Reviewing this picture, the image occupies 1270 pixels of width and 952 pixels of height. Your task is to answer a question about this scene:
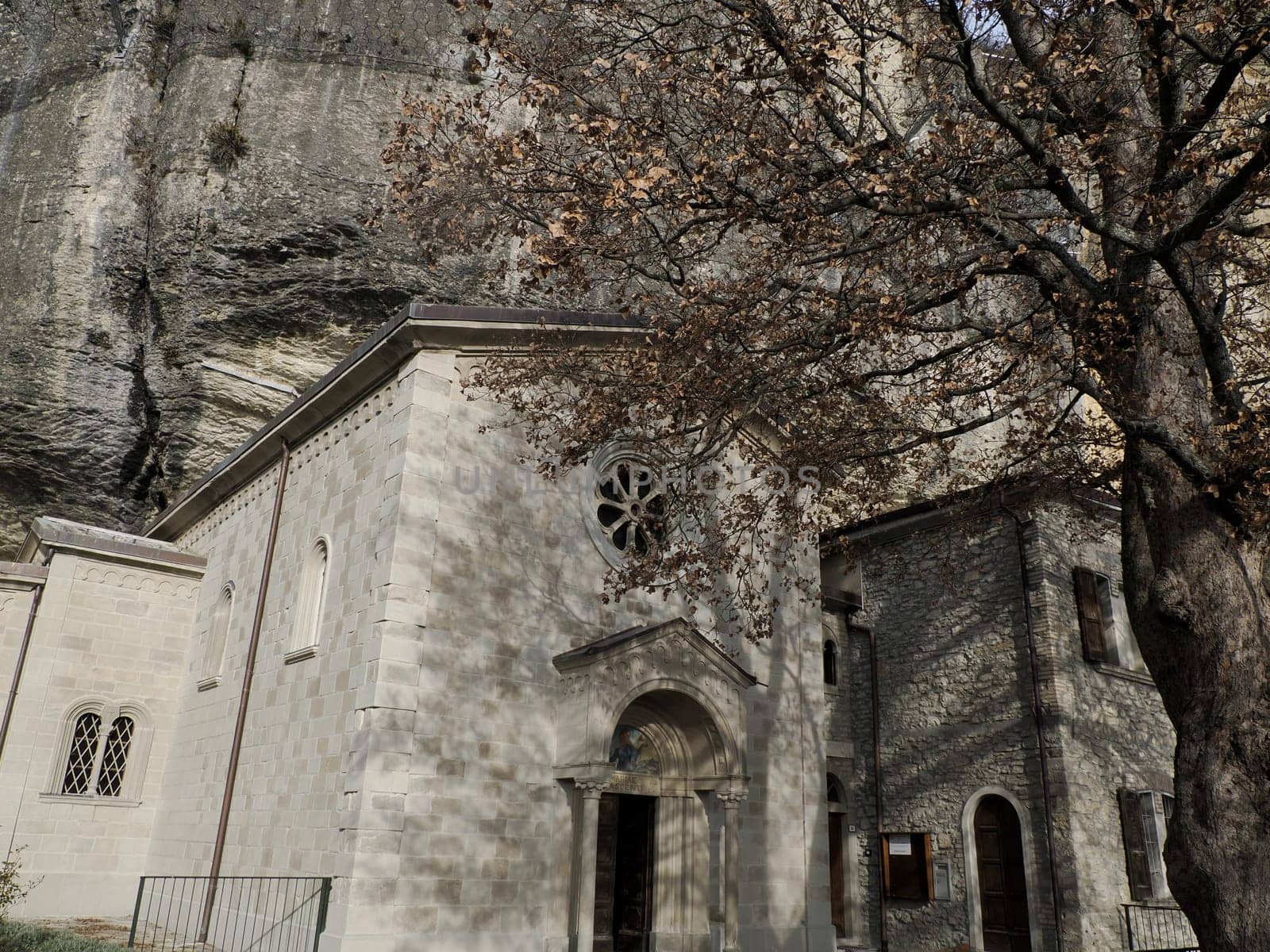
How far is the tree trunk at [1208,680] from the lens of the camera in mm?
5465

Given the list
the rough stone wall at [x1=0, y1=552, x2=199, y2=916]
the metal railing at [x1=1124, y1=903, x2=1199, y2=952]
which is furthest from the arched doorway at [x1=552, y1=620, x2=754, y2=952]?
the rough stone wall at [x1=0, y1=552, x2=199, y2=916]

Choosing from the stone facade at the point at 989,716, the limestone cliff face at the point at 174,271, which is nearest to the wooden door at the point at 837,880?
the stone facade at the point at 989,716

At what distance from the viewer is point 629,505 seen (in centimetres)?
1191

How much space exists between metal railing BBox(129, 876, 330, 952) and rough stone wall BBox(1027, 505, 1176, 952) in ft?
32.4

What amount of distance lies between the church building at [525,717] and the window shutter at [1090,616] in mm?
53

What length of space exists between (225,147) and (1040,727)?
19.2 meters

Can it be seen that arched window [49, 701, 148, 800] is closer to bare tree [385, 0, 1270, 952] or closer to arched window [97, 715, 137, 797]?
arched window [97, 715, 137, 797]

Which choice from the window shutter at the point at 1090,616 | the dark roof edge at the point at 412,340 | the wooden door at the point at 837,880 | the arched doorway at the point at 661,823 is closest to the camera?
the dark roof edge at the point at 412,340

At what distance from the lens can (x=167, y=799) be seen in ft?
44.3

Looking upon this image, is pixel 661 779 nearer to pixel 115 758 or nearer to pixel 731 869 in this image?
pixel 731 869

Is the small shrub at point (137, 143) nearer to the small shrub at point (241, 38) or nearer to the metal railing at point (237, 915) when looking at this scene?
the small shrub at point (241, 38)

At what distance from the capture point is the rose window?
11.6 metres

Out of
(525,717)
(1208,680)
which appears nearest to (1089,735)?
(1208,680)

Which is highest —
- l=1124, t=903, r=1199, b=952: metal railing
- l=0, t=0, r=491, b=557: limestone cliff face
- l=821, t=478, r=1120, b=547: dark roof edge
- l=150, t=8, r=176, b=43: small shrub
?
l=150, t=8, r=176, b=43: small shrub
